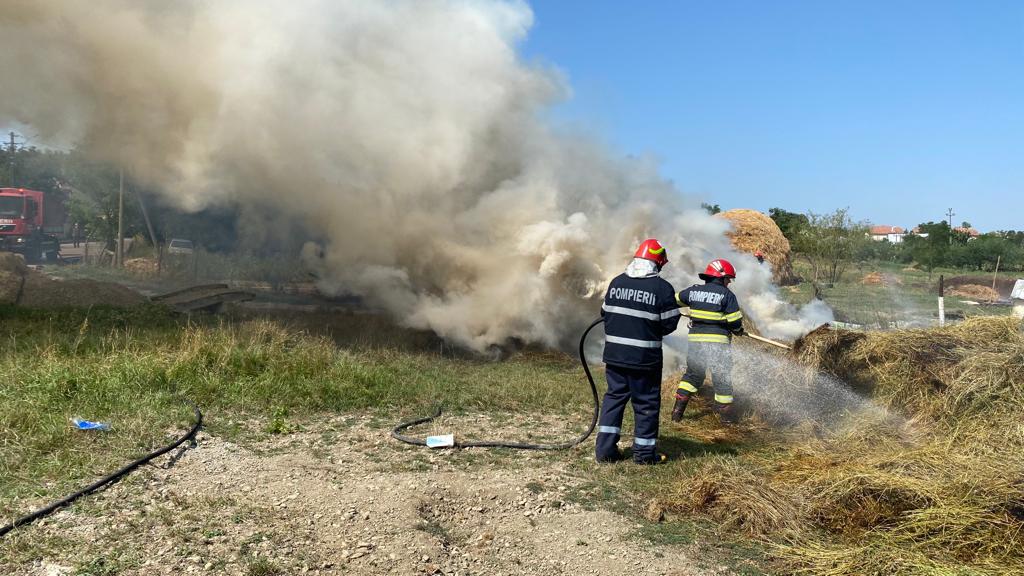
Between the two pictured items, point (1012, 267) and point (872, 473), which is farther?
point (1012, 267)

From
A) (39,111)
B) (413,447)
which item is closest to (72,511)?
(413,447)

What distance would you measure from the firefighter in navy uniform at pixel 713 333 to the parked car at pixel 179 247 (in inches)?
762

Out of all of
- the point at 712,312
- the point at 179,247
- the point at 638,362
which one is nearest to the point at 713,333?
Answer: the point at 712,312

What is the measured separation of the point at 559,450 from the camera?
702 cm

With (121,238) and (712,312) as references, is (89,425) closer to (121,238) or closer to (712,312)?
(712,312)

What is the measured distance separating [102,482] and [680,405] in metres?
5.58

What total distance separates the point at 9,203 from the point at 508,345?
28.7 m

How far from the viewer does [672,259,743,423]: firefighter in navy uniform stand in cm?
809

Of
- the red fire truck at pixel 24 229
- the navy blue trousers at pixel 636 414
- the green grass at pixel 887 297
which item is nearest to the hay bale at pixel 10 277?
the navy blue trousers at pixel 636 414

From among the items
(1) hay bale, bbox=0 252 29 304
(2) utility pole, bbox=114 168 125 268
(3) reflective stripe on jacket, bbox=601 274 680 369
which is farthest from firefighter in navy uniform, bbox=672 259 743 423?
(2) utility pole, bbox=114 168 125 268

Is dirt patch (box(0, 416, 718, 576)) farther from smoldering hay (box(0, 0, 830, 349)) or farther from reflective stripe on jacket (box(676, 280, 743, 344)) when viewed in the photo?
smoldering hay (box(0, 0, 830, 349))

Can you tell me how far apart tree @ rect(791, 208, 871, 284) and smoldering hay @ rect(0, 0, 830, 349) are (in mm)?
14850

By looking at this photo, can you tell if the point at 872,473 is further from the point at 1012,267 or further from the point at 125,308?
the point at 1012,267

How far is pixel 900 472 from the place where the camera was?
17.3 feet
